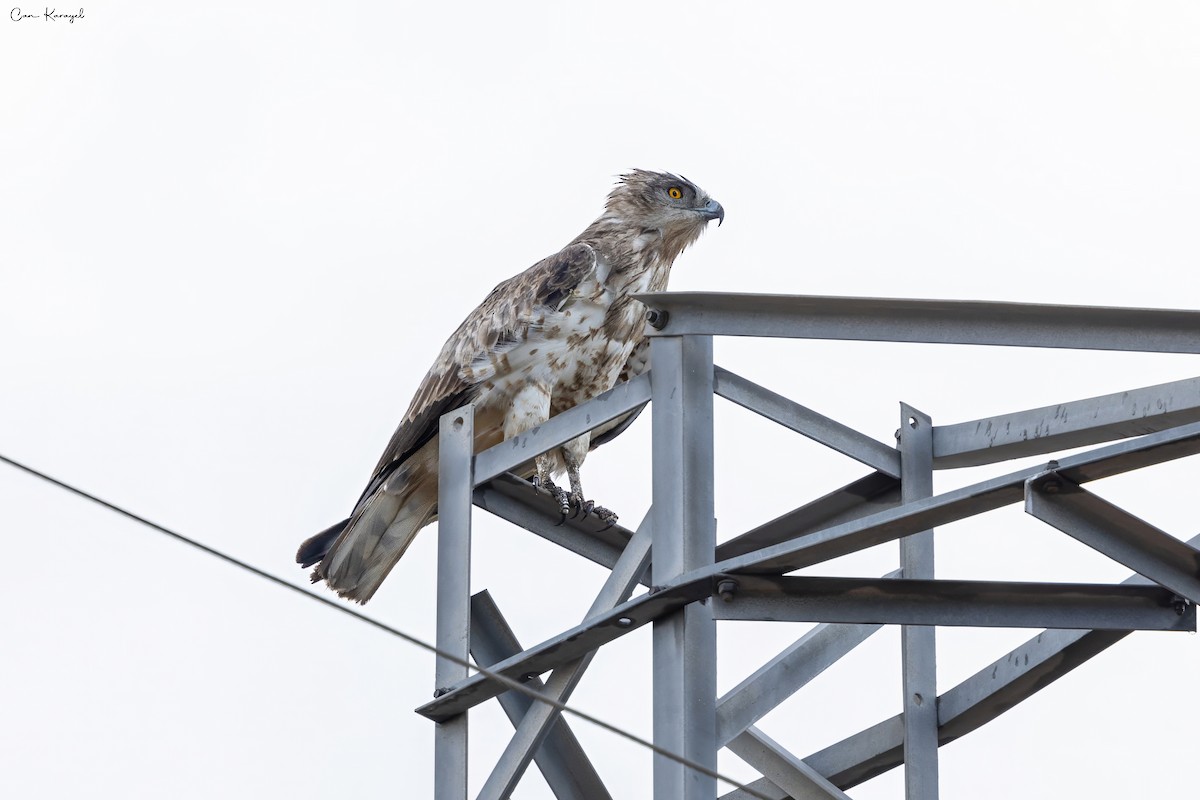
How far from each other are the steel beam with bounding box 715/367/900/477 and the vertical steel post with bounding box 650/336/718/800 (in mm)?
161

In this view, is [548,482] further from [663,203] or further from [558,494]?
[663,203]

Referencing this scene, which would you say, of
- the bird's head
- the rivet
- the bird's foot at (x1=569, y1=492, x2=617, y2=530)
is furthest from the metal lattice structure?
the bird's head

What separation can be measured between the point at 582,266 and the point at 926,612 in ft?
13.0

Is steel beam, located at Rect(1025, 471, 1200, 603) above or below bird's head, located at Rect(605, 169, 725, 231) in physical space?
below

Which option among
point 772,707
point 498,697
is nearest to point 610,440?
point 498,697

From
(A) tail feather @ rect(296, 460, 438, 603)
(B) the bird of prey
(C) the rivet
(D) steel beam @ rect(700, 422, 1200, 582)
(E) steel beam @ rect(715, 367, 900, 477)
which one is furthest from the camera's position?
(B) the bird of prey

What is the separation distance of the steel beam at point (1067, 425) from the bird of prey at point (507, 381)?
2.11 meters

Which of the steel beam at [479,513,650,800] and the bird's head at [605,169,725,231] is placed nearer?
the steel beam at [479,513,650,800]

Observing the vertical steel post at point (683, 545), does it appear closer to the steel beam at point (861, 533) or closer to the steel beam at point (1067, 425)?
the steel beam at point (861, 533)

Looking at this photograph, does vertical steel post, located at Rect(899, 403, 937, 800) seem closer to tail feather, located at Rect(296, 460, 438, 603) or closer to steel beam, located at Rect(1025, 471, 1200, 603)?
steel beam, located at Rect(1025, 471, 1200, 603)

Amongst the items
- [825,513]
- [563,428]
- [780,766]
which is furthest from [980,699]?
[563,428]

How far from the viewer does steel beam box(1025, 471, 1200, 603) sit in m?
4.72

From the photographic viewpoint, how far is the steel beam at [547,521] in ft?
21.4

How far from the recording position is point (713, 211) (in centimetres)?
1014
